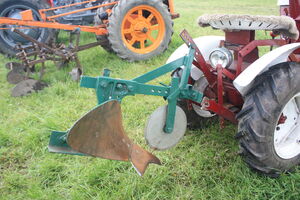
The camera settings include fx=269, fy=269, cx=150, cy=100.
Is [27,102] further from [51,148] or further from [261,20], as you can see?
[261,20]

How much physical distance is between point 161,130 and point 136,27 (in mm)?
3072

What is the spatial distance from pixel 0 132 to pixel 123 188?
5.10ft

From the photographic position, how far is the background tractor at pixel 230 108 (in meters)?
1.58

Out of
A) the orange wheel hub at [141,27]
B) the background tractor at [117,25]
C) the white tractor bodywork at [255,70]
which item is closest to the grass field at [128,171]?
the white tractor bodywork at [255,70]

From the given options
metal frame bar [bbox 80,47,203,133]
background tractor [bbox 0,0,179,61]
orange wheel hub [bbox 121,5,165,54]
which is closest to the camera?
metal frame bar [bbox 80,47,203,133]

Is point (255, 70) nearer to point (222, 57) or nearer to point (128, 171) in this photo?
point (222, 57)

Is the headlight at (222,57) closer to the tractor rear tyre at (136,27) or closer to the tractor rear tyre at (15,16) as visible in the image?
the tractor rear tyre at (136,27)

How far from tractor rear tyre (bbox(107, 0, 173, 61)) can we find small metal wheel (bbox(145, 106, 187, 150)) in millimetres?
2748

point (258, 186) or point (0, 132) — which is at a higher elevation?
point (0, 132)

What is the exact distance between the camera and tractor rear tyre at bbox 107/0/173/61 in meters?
4.32

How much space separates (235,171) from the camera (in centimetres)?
207

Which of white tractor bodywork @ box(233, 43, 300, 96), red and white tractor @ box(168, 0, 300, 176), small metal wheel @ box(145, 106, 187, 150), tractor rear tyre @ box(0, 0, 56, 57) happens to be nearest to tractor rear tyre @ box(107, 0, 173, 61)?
tractor rear tyre @ box(0, 0, 56, 57)

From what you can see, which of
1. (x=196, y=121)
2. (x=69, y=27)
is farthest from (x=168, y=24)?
(x=196, y=121)

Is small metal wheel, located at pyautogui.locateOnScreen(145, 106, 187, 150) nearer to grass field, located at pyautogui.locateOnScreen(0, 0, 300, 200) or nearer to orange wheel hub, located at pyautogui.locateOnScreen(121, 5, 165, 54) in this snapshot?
grass field, located at pyautogui.locateOnScreen(0, 0, 300, 200)
